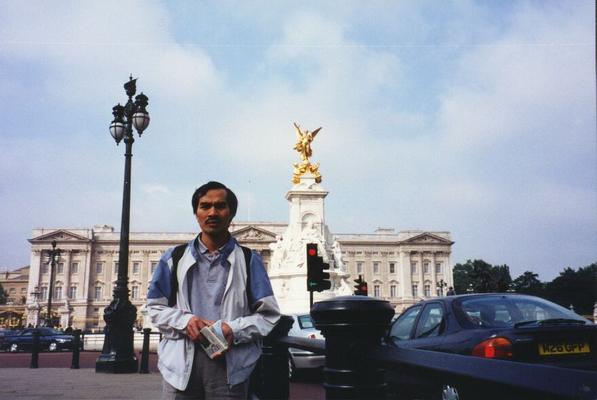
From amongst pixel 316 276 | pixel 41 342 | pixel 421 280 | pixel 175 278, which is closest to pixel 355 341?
pixel 175 278

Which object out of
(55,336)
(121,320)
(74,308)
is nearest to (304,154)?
(55,336)

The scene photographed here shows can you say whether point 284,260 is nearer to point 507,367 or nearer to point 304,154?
point 304,154

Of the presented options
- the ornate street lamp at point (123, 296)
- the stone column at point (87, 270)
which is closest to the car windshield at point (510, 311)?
the ornate street lamp at point (123, 296)

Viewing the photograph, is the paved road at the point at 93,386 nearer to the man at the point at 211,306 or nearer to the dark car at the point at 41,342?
the man at the point at 211,306

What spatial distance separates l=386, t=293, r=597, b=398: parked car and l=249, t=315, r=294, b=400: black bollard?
4.25ft

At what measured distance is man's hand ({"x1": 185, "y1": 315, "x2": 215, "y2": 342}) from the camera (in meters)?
2.78

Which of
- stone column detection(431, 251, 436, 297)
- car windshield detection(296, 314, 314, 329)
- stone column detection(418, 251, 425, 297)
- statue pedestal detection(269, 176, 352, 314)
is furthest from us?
stone column detection(431, 251, 436, 297)

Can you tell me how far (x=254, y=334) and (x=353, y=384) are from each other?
2.07 ft

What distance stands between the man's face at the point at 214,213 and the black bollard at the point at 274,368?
1.45 m

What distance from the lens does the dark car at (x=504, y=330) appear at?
5109 mm

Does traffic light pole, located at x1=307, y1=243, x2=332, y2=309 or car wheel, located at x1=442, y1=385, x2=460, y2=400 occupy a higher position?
traffic light pole, located at x1=307, y1=243, x2=332, y2=309

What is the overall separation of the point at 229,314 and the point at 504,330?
137 inches

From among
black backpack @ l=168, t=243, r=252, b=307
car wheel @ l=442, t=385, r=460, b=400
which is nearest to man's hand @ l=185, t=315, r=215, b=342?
black backpack @ l=168, t=243, r=252, b=307

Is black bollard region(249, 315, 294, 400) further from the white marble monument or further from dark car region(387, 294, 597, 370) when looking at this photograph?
the white marble monument
